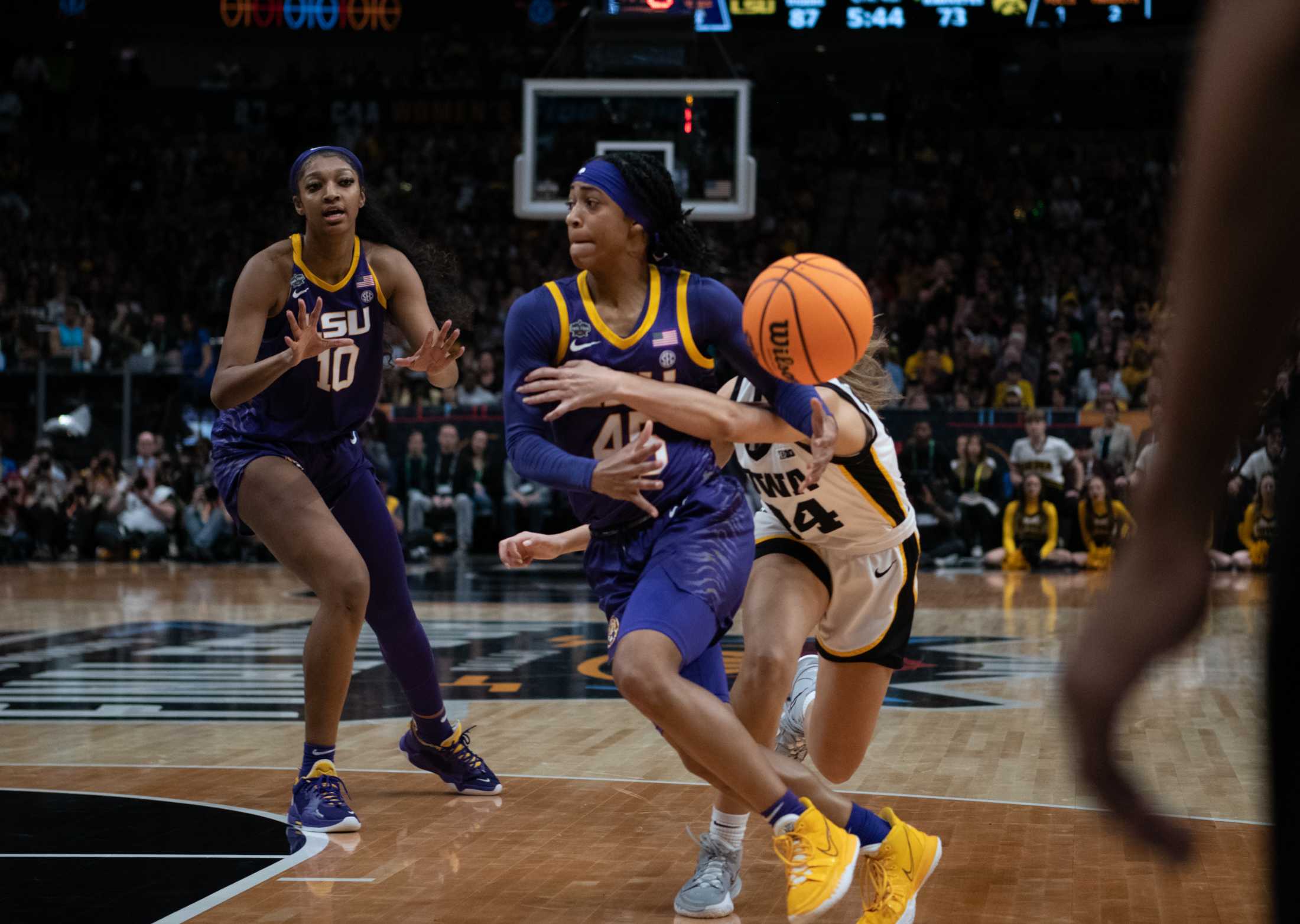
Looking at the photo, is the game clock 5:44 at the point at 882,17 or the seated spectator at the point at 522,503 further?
the game clock 5:44 at the point at 882,17

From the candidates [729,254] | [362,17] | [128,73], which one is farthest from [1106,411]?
[128,73]

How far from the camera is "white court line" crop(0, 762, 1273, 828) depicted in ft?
16.7

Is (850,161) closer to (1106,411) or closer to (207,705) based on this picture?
(1106,411)

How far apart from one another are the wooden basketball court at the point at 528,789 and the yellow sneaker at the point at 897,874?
234mm

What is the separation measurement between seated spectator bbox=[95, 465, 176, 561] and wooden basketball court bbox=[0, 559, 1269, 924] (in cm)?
603

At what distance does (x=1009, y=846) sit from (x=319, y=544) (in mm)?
2377

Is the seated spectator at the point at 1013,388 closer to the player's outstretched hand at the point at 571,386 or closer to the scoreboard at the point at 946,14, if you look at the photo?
the scoreboard at the point at 946,14

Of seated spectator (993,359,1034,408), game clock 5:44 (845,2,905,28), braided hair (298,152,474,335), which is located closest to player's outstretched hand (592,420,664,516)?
braided hair (298,152,474,335)

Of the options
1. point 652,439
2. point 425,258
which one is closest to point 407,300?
point 425,258

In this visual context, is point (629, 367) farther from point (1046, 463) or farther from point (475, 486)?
point (475, 486)

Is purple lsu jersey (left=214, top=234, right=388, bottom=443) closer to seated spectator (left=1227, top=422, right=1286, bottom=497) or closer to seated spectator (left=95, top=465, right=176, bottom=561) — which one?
seated spectator (left=1227, top=422, right=1286, bottom=497)

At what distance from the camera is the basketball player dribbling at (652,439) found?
3.75 m

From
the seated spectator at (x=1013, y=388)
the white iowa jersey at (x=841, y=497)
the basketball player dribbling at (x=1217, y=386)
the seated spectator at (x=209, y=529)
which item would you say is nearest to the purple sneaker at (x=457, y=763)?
the white iowa jersey at (x=841, y=497)

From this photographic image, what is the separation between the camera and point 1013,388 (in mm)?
16672
